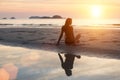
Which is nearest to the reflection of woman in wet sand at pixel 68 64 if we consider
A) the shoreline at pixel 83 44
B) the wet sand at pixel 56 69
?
the wet sand at pixel 56 69

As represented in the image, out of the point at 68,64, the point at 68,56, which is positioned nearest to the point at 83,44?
the point at 68,56

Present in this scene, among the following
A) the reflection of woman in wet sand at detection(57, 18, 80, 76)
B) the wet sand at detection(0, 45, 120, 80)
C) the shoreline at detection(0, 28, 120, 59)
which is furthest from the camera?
the shoreline at detection(0, 28, 120, 59)

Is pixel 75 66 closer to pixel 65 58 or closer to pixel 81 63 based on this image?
pixel 81 63

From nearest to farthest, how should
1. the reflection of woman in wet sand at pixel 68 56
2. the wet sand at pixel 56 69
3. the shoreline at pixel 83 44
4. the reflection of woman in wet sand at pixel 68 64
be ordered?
the wet sand at pixel 56 69 < the reflection of woman in wet sand at pixel 68 64 < the reflection of woman in wet sand at pixel 68 56 < the shoreline at pixel 83 44

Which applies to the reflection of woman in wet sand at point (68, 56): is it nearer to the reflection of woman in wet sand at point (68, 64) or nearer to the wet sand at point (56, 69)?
the reflection of woman in wet sand at point (68, 64)

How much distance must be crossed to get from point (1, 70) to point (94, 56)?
591cm

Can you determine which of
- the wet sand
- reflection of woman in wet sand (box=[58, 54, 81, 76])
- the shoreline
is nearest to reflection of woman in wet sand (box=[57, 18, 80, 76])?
reflection of woman in wet sand (box=[58, 54, 81, 76])

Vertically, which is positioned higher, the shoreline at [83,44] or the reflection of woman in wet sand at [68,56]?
the reflection of woman in wet sand at [68,56]

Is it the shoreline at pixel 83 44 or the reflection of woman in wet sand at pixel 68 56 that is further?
the shoreline at pixel 83 44

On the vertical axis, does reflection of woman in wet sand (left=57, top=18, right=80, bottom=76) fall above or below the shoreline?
above

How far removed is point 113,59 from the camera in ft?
47.2

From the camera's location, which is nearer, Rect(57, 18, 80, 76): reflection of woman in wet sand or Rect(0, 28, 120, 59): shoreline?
Rect(57, 18, 80, 76): reflection of woman in wet sand

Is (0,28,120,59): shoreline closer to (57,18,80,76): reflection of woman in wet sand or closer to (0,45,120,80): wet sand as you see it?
(57,18,80,76): reflection of woman in wet sand

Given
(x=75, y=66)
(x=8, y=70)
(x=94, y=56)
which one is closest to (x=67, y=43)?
(x=94, y=56)
